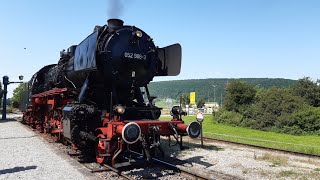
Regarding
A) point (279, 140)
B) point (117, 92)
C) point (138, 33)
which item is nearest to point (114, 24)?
point (138, 33)

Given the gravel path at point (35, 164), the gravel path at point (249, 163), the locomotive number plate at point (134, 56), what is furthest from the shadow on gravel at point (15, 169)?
the gravel path at point (249, 163)

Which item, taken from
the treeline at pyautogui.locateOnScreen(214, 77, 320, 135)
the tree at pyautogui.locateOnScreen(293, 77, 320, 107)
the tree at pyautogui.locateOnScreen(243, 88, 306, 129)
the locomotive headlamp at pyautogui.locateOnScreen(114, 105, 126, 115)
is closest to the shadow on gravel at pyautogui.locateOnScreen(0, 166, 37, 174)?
the locomotive headlamp at pyautogui.locateOnScreen(114, 105, 126, 115)

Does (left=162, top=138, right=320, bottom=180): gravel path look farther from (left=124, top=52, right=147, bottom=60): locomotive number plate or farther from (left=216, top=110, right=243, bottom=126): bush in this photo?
(left=216, top=110, right=243, bottom=126): bush

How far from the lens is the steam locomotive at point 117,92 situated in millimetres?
7855

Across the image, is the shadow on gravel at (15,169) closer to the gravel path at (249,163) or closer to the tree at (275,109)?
the gravel path at (249,163)

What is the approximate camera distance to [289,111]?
24.2 m

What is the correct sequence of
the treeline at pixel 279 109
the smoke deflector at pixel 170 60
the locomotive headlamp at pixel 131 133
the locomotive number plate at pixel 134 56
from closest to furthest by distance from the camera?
1. the locomotive headlamp at pixel 131 133
2. the locomotive number plate at pixel 134 56
3. the smoke deflector at pixel 170 60
4. the treeline at pixel 279 109

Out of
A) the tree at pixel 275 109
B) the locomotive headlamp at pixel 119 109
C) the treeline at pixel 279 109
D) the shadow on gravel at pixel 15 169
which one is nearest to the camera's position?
the locomotive headlamp at pixel 119 109

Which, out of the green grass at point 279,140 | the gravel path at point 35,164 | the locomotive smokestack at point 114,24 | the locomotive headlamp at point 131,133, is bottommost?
the green grass at point 279,140

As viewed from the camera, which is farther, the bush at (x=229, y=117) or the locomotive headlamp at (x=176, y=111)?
Answer: the bush at (x=229, y=117)

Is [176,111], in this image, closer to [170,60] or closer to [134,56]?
[170,60]

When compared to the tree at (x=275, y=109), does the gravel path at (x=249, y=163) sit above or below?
below

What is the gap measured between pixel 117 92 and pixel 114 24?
6.34 ft

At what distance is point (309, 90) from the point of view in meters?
25.7
